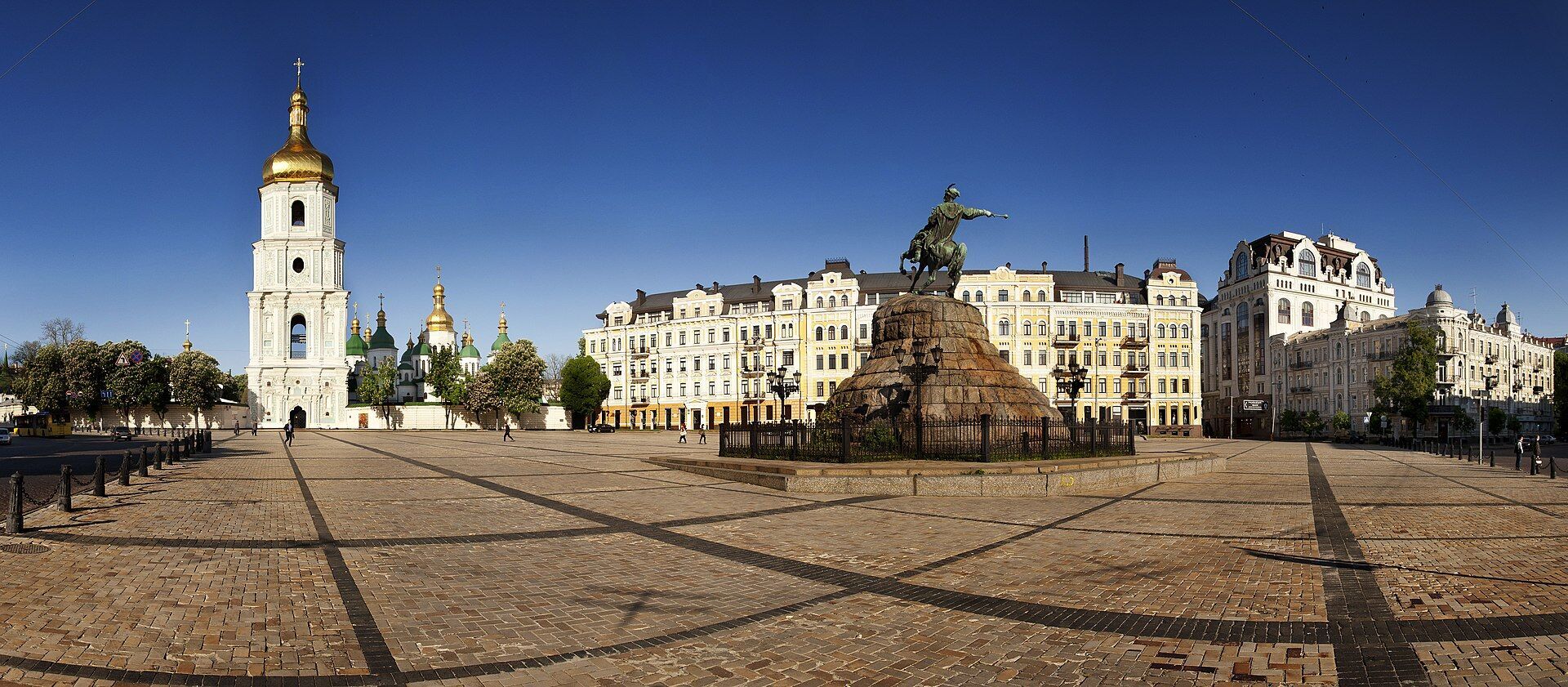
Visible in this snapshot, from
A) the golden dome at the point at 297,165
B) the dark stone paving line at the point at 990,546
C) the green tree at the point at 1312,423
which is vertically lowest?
the green tree at the point at 1312,423

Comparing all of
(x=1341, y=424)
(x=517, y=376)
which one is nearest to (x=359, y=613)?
(x=1341, y=424)

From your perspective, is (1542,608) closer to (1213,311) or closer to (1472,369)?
(1472,369)

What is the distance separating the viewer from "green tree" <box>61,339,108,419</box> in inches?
2849

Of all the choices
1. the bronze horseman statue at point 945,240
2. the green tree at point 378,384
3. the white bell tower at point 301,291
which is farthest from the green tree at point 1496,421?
the green tree at point 378,384

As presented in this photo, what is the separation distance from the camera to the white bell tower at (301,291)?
84.0m

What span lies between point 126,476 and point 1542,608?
2432 cm

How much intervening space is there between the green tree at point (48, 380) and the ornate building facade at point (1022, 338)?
175 feet

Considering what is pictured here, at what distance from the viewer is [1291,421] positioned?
77.0 m

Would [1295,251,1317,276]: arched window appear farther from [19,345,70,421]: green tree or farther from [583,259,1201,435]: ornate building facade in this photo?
[19,345,70,421]: green tree

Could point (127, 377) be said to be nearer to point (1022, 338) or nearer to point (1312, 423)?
point (1022, 338)

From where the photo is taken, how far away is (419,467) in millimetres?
26250

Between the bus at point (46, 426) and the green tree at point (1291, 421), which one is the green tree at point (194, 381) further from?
the green tree at point (1291, 421)

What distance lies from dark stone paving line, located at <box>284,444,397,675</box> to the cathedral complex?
270 ft

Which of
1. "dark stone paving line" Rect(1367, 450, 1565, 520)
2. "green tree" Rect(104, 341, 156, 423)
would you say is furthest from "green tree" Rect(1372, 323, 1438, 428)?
"green tree" Rect(104, 341, 156, 423)
